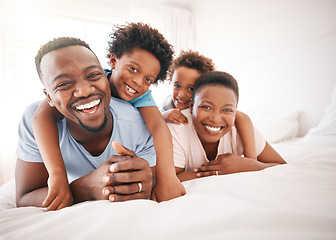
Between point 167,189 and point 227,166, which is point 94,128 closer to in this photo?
point 167,189

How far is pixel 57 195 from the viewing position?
68 cm

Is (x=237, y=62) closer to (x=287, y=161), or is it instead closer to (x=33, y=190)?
(x=287, y=161)

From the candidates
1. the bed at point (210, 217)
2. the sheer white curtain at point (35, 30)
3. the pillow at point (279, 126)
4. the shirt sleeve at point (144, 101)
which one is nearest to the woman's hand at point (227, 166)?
the bed at point (210, 217)

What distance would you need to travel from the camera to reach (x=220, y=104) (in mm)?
1123

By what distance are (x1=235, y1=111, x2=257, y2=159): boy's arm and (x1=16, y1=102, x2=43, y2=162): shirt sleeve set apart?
103 centimetres

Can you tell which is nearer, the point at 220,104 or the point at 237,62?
the point at 220,104

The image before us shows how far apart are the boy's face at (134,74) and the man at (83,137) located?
23 centimetres

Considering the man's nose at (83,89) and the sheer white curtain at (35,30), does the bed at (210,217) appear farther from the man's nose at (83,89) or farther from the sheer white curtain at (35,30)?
the sheer white curtain at (35,30)

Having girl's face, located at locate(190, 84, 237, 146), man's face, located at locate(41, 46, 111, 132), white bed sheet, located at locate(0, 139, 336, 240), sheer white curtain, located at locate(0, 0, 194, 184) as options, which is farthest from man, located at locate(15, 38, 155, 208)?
sheer white curtain, located at locate(0, 0, 194, 184)

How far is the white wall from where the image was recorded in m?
2.01

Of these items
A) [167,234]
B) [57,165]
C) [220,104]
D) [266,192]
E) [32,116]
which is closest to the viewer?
[167,234]
